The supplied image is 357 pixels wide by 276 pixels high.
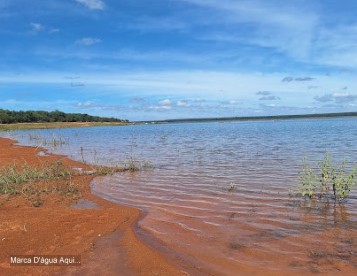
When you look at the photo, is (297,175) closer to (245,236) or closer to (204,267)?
(245,236)

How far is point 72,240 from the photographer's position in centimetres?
680

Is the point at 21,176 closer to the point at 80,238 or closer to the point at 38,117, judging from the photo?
the point at 80,238

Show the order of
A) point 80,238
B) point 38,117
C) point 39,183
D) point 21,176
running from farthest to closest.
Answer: point 38,117 → point 21,176 → point 39,183 → point 80,238

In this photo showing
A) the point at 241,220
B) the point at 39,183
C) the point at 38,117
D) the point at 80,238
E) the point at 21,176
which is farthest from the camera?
the point at 38,117

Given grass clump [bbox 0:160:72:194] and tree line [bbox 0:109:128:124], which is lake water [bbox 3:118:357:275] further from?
tree line [bbox 0:109:128:124]

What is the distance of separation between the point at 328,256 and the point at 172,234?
2.94 metres

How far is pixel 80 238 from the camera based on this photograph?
22.7 feet

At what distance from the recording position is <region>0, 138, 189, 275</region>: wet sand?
5.62 meters

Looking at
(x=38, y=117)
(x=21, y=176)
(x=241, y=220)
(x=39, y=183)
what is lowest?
(x=241, y=220)

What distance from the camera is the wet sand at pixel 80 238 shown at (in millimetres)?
5621

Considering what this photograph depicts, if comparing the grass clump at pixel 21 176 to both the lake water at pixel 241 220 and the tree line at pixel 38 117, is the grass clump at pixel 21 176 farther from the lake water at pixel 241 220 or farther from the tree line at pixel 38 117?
the tree line at pixel 38 117

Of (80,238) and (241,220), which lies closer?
(80,238)

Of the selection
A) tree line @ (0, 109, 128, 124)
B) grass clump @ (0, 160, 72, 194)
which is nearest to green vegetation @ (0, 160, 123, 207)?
grass clump @ (0, 160, 72, 194)

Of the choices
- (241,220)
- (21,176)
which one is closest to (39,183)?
(21,176)
